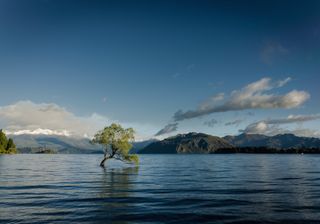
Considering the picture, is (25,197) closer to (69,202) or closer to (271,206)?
(69,202)

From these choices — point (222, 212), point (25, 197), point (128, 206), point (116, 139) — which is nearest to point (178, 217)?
point (222, 212)

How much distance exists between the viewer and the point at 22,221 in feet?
97.9

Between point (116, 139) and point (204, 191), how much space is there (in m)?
59.9

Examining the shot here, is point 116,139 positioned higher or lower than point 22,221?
higher

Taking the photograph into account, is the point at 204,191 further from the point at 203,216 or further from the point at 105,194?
the point at 203,216

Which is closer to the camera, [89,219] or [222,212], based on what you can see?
[89,219]

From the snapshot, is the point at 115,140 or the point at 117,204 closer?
the point at 117,204

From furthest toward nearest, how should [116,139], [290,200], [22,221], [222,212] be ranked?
[116,139]
[290,200]
[222,212]
[22,221]

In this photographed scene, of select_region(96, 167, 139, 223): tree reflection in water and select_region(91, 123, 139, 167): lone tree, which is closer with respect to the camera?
select_region(96, 167, 139, 223): tree reflection in water

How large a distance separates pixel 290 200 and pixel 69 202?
1066 inches

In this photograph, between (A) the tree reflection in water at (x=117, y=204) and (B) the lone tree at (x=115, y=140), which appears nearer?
(A) the tree reflection in water at (x=117, y=204)

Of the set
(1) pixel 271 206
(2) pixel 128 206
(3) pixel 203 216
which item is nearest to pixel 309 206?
(1) pixel 271 206

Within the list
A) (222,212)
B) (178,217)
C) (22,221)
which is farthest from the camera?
(222,212)

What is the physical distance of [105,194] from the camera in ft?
156
